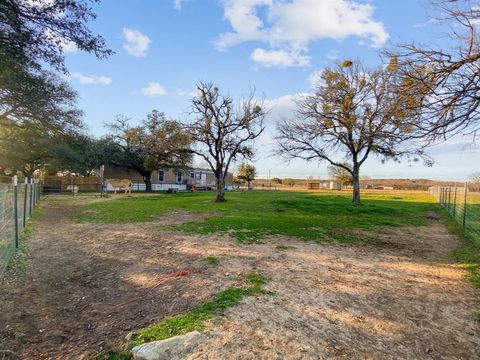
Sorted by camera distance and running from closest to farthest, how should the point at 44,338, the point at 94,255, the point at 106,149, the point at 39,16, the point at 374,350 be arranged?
the point at 374,350 < the point at 44,338 < the point at 39,16 < the point at 94,255 < the point at 106,149

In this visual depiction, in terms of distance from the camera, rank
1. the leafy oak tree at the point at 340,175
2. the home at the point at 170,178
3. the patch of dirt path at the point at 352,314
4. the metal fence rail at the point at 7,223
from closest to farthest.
Result: the patch of dirt path at the point at 352,314 → the metal fence rail at the point at 7,223 → the home at the point at 170,178 → the leafy oak tree at the point at 340,175

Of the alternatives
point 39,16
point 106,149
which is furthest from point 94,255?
point 106,149

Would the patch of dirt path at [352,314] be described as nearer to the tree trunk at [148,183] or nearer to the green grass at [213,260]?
the green grass at [213,260]

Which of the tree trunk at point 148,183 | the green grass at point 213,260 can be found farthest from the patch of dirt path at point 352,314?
the tree trunk at point 148,183

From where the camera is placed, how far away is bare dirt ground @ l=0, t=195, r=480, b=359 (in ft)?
9.23

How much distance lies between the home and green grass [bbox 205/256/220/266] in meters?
26.0

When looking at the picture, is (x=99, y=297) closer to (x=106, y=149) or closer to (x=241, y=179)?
(x=106, y=149)

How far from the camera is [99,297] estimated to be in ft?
13.1

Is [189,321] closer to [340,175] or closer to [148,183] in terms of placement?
[148,183]

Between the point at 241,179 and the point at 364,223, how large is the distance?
39706 millimetres

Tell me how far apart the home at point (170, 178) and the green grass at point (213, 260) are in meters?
26.0

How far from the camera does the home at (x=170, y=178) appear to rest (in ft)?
107

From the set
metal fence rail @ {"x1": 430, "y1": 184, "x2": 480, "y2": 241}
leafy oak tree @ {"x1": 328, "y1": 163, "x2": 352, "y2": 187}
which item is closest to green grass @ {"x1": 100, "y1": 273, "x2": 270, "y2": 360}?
metal fence rail @ {"x1": 430, "y1": 184, "x2": 480, "y2": 241}

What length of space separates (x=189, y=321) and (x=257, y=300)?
3.06 feet
